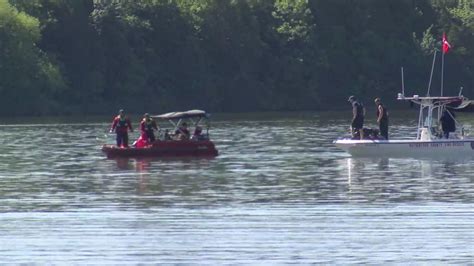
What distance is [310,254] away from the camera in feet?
83.5

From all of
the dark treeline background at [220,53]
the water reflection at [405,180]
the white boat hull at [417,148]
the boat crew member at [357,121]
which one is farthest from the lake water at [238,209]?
the dark treeline background at [220,53]

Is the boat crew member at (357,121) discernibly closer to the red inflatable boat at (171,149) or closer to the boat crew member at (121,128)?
the red inflatable boat at (171,149)

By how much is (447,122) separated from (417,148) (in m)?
1.38

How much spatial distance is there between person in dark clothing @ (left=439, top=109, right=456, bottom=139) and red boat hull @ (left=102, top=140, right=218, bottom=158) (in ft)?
21.8

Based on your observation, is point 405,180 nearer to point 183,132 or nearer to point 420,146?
point 420,146

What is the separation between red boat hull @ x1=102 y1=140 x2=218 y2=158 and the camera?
47.4m

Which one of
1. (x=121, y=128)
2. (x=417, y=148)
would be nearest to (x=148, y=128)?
(x=121, y=128)

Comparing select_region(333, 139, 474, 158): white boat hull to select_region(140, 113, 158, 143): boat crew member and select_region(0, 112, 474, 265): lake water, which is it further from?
select_region(140, 113, 158, 143): boat crew member

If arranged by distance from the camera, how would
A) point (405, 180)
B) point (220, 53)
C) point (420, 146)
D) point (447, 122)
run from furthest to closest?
1. point (220, 53)
2. point (447, 122)
3. point (420, 146)
4. point (405, 180)

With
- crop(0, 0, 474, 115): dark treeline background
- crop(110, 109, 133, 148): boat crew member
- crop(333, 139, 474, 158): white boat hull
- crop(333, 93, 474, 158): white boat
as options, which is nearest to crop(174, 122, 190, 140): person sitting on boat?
crop(110, 109, 133, 148): boat crew member

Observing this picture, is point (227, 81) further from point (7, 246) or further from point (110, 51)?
point (7, 246)

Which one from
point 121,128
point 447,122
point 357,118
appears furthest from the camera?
point 121,128

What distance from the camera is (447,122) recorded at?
46.8 meters

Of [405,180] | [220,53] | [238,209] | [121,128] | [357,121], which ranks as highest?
[220,53]
